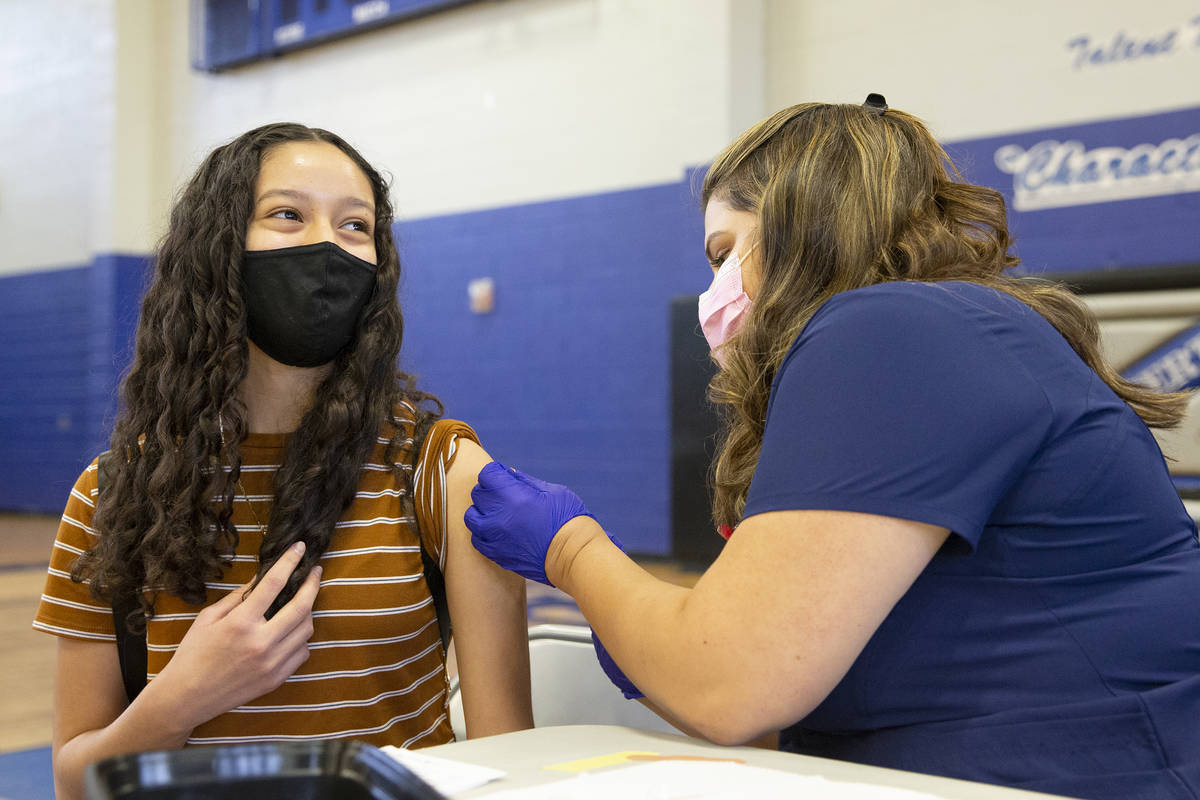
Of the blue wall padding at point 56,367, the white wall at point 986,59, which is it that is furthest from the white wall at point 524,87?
the blue wall padding at point 56,367

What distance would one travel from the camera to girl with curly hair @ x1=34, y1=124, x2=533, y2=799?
47.5 inches

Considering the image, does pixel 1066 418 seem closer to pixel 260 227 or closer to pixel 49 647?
pixel 260 227

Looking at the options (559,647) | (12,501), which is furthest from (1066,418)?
(12,501)

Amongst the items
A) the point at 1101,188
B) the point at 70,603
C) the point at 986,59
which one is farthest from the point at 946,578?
the point at 986,59

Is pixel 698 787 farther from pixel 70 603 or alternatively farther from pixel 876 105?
pixel 70 603

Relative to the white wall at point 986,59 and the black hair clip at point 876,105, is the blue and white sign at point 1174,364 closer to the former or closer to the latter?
the white wall at point 986,59

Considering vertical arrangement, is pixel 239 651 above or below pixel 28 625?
above

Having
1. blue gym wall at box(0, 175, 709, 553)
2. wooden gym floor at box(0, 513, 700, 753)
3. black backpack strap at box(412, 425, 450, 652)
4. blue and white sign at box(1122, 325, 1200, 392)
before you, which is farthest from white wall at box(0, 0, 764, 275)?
black backpack strap at box(412, 425, 450, 652)

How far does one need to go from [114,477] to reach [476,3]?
5.49 meters

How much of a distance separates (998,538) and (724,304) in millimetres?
477

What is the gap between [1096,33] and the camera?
4328 millimetres

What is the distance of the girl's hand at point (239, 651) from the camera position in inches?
44.0

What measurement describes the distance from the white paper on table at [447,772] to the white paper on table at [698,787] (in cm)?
3

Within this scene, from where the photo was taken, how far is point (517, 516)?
1.12 m
